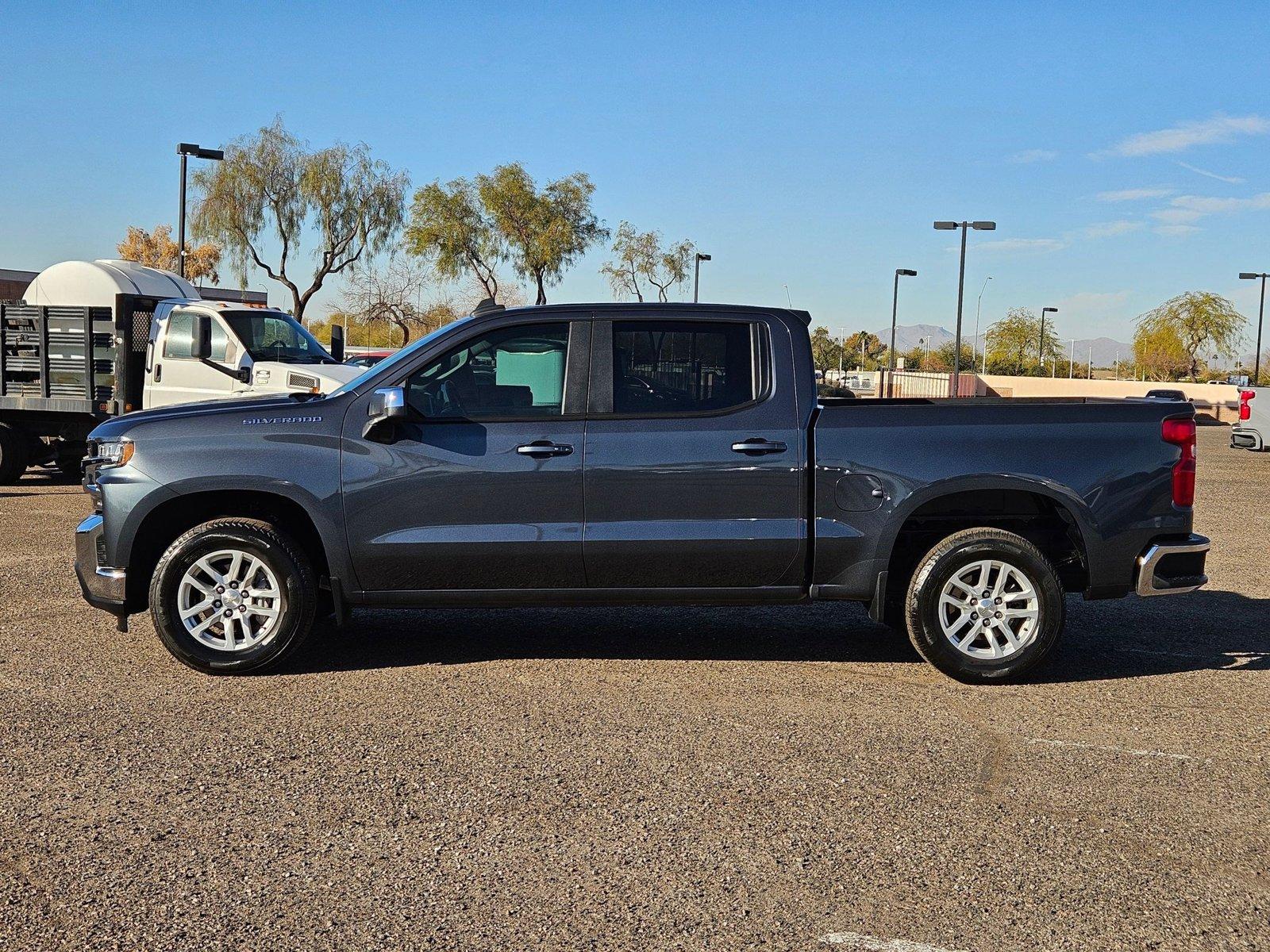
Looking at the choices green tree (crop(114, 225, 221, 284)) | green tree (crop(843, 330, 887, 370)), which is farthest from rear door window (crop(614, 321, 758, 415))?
green tree (crop(843, 330, 887, 370))

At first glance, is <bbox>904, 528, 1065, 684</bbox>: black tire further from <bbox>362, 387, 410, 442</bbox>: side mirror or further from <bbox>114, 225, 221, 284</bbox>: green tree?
<bbox>114, 225, 221, 284</bbox>: green tree

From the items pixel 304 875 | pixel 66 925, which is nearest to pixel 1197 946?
pixel 304 875

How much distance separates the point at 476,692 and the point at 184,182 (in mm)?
26246

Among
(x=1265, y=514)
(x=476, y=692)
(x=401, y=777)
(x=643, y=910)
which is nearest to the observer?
(x=643, y=910)

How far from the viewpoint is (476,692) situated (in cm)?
627

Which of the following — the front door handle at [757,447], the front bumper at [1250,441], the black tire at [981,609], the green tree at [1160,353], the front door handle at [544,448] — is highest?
the green tree at [1160,353]

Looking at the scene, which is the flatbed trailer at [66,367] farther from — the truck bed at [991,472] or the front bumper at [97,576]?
the truck bed at [991,472]

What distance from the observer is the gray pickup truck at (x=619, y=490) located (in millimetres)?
6488

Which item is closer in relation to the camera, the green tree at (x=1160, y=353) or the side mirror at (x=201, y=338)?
the side mirror at (x=201, y=338)

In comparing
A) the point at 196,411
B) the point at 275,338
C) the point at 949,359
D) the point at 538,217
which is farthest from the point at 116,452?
the point at 949,359

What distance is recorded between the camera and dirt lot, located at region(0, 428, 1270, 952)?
3.76 meters

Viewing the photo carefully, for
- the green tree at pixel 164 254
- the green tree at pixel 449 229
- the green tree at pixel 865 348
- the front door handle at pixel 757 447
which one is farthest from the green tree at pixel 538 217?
the green tree at pixel 865 348

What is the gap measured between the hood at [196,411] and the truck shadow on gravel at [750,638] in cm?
137

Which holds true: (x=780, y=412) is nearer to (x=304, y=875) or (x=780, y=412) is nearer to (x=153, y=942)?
(x=304, y=875)
